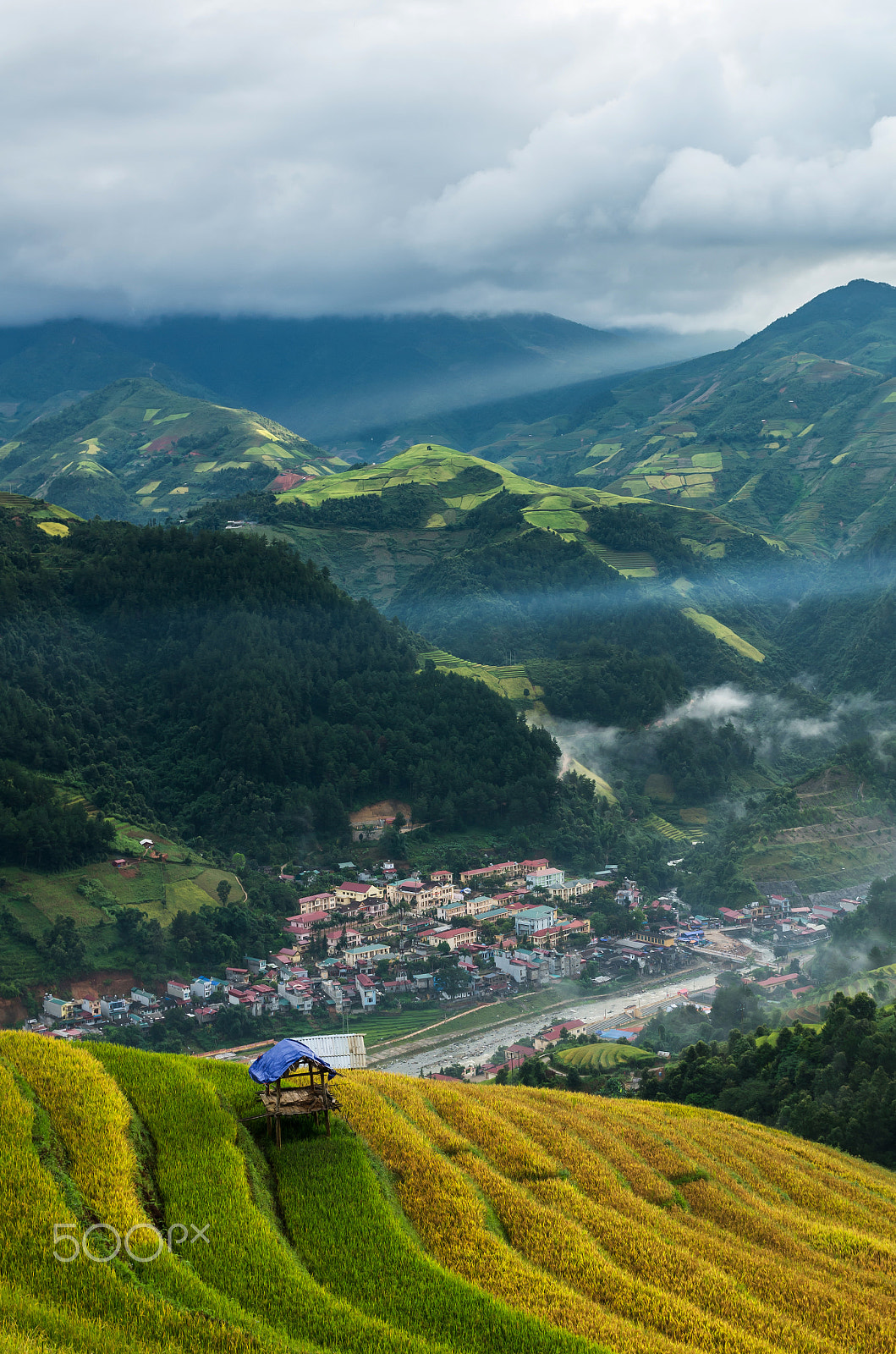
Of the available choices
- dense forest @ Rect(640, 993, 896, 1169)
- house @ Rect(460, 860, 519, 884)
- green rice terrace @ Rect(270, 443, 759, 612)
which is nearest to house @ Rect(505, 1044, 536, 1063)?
dense forest @ Rect(640, 993, 896, 1169)

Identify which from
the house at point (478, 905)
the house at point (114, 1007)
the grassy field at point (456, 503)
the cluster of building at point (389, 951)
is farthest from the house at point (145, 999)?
the grassy field at point (456, 503)

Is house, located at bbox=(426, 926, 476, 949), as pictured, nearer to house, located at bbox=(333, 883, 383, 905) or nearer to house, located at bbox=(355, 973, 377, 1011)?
house, located at bbox=(333, 883, 383, 905)

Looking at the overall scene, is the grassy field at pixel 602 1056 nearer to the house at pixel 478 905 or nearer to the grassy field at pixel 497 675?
the house at pixel 478 905

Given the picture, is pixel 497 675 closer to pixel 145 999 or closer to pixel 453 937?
pixel 453 937

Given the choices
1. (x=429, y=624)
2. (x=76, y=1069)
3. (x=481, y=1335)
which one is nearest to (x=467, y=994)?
(x=76, y=1069)

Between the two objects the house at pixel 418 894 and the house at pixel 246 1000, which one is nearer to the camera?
the house at pixel 246 1000

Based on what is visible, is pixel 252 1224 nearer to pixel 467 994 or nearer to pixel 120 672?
pixel 467 994
